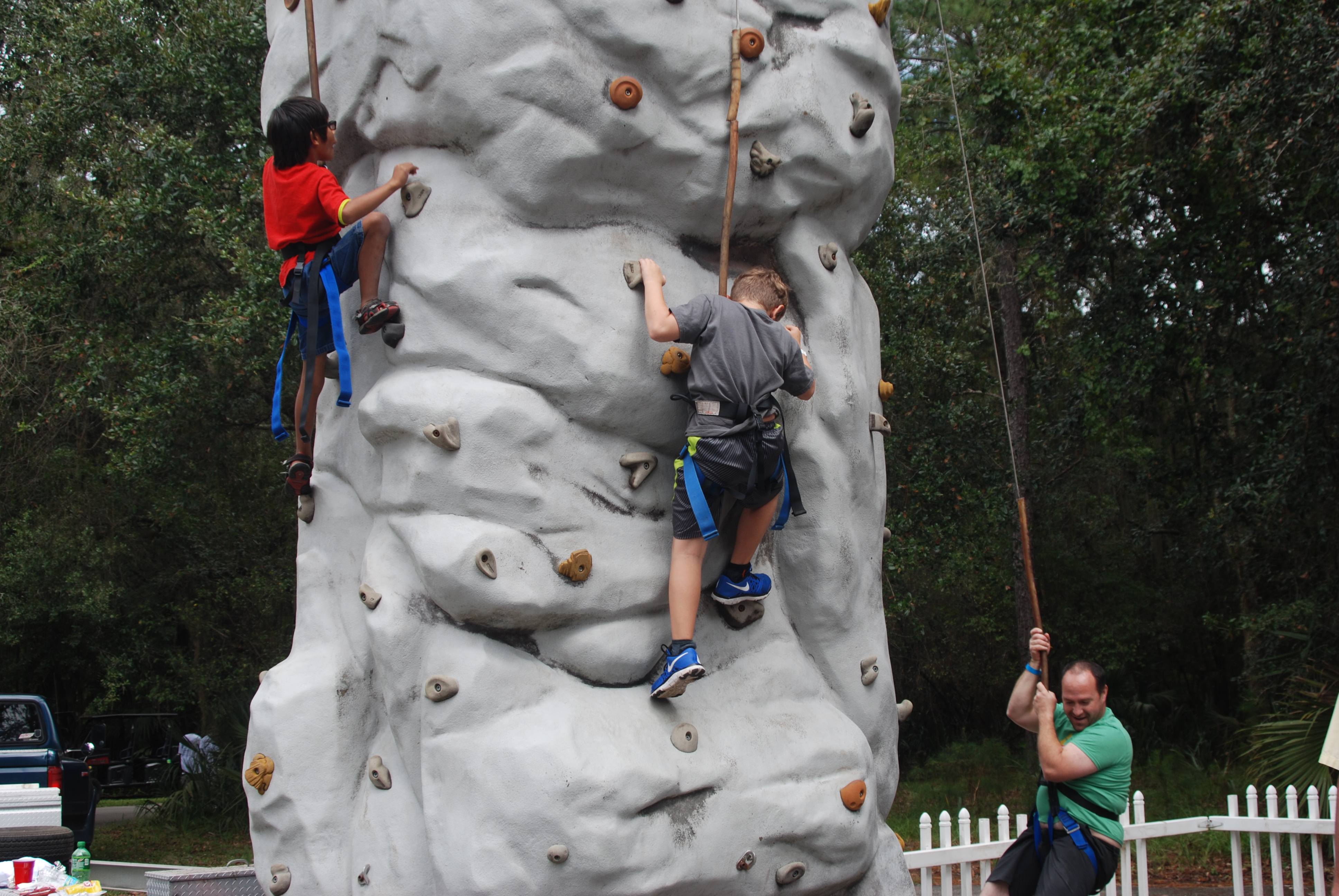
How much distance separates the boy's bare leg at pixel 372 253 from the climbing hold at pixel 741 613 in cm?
152

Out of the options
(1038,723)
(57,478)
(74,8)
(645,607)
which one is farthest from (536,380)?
(57,478)

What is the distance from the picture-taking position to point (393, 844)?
349 centimetres

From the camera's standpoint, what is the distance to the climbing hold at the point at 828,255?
4.08 metres

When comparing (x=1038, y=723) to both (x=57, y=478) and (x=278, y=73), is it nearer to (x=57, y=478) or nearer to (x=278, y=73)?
(x=278, y=73)

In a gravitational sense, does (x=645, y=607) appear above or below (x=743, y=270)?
below

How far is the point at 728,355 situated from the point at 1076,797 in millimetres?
1833

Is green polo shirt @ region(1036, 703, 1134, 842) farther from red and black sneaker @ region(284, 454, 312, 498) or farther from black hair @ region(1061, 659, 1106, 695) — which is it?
red and black sneaker @ region(284, 454, 312, 498)

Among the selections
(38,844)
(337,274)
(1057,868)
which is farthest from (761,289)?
(38,844)

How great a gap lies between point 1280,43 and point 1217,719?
686 centimetres

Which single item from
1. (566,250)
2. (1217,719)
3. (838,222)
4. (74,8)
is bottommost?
(1217,719)

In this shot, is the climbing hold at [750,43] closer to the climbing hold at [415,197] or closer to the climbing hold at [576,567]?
the climbing hold at [415,197]

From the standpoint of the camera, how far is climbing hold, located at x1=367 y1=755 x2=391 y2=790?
3.58m

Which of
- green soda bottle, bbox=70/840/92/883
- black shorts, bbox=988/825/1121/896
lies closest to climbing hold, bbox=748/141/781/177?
black shorts, bbox=988/825/1121/896

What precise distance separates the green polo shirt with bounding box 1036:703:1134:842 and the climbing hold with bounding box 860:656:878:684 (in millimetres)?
709
